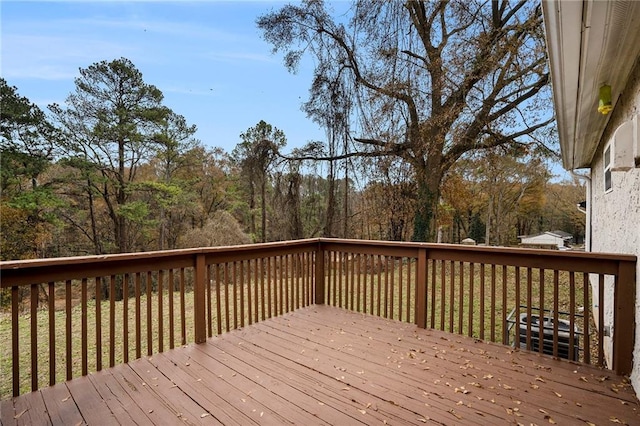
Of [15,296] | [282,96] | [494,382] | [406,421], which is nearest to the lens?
[406,421]

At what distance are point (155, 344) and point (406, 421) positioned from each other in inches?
128

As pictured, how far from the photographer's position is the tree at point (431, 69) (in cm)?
600

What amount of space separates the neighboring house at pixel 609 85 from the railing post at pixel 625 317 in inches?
1.3

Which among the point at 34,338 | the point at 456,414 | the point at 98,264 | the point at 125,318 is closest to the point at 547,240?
the point at 456,414

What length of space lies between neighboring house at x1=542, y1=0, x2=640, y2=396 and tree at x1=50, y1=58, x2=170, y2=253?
13420mm

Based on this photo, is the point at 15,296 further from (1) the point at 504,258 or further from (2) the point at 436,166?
(2) the point at 436,166

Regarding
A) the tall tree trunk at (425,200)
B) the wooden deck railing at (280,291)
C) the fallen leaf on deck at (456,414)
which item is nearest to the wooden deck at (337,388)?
the fallen leaf on deck at (456,414)

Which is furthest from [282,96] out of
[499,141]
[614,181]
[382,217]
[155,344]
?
[614,181]

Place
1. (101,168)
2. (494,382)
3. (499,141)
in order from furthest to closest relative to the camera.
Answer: (101,168), (499,141), (494,382)

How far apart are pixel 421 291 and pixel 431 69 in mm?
5029

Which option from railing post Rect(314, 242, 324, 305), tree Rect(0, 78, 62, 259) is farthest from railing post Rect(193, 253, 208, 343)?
tree Rect(0, 78, 62, 259)

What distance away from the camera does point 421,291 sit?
11.6 feet

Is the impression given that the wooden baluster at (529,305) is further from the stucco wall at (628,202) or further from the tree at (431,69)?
the tree at (431,69)

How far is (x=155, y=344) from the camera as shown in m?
3.93
